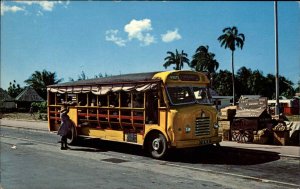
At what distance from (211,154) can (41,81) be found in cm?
7106

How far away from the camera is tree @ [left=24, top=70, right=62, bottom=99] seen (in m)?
78.7

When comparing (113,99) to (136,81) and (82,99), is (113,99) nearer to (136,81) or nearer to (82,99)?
(136,81)

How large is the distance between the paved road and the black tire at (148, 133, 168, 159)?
28 cm

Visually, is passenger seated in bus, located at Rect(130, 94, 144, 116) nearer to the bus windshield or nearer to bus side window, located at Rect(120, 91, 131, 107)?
bus side window, located at Rect(120, 91, 131, 107)

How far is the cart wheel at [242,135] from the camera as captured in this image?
15539 mm

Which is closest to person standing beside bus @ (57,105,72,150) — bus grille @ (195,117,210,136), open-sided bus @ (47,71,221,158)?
open-sided bus @ (47,71,221,158)

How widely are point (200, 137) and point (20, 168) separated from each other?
5.75 meters

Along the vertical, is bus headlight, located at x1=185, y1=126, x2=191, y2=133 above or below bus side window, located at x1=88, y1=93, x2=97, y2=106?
below

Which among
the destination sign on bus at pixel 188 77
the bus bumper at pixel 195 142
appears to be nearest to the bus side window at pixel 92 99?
the destination sign on bus at pixel 188 77

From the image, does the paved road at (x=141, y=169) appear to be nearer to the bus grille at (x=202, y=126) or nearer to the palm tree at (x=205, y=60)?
the bus grille at (x=202, y=126)

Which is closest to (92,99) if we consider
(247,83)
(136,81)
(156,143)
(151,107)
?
(136,81)

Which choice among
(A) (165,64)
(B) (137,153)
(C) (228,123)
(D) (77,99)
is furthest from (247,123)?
(A) (165,64)

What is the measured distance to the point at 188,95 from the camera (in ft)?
41.3

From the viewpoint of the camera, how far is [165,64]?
89625 millimetres
